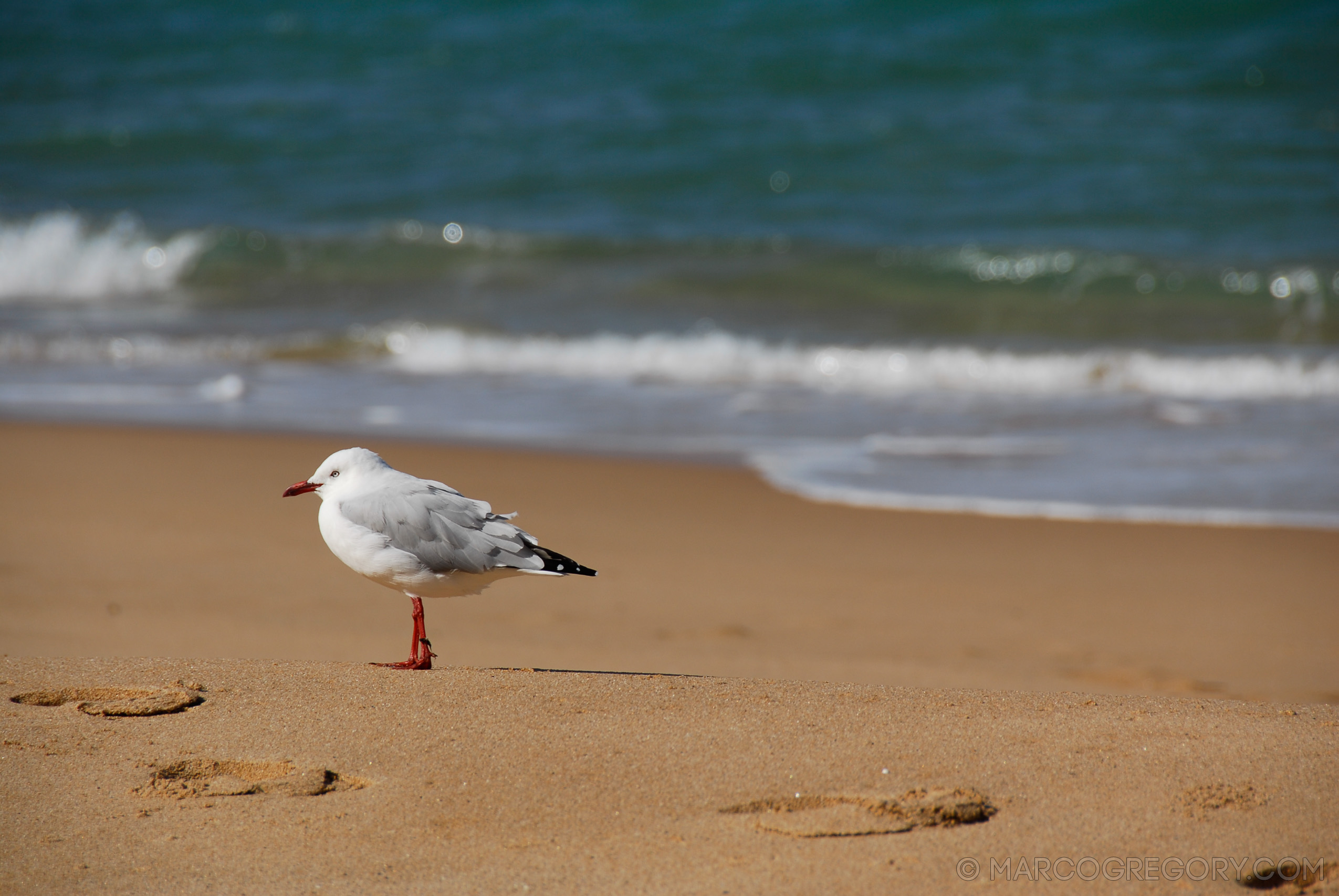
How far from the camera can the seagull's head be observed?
3553mm

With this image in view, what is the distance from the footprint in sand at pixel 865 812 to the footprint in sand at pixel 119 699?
1360mm

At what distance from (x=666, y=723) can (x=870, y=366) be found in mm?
7284

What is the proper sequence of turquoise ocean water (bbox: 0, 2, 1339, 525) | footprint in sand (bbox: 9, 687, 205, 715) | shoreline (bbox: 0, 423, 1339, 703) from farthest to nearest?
turquoise ocean water (bbox: 0, 2, 1339, 525), shoreline (bbox: 0, 423, 1339, 703), footprint in sand (bbox: 9, 687, 205, 715)

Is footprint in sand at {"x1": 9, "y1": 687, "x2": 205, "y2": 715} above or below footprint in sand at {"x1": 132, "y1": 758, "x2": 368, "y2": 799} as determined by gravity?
above

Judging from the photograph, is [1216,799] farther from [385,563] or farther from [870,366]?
[870,366]

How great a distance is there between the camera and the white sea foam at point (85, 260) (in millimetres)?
13906

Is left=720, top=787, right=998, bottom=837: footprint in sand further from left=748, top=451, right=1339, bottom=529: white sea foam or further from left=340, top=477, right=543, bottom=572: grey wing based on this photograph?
left=748, top=451, right=1339, bottom=529: white sea foam

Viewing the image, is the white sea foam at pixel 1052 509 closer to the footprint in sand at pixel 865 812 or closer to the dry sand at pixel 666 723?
the dry sand at pixel 666 723

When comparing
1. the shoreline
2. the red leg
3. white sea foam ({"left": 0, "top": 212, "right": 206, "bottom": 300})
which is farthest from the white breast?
white sea foam ({"left": 0, "top": 212, "right": 206, "bottom": 300})

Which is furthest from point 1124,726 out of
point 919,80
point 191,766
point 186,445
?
point 919,80

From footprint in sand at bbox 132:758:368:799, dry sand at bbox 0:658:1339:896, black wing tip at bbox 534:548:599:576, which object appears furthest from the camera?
black wing tip at bbox 534:548:599:576

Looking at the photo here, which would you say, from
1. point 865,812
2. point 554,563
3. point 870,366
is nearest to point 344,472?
point 554,563

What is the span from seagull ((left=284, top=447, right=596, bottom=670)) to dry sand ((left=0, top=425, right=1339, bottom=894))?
25cm

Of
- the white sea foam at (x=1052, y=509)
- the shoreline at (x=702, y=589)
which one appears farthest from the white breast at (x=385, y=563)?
the white sea foam at (x=1052, y=509)
